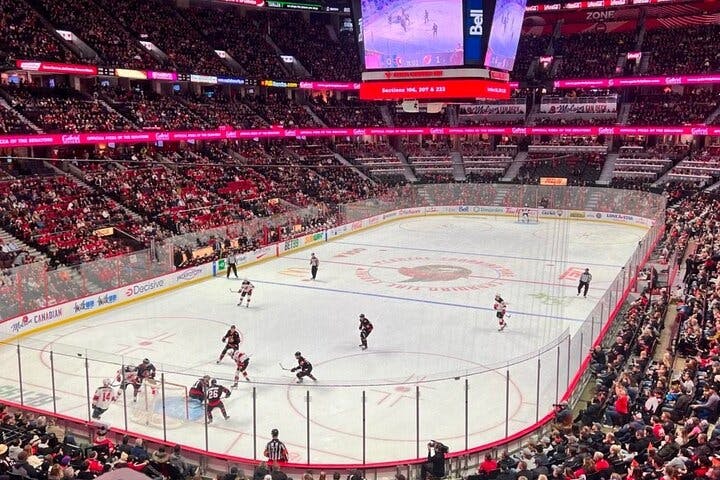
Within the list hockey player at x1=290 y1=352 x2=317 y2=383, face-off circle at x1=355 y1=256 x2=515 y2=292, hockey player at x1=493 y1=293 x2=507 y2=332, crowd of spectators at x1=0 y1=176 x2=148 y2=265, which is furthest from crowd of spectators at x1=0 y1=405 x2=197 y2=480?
face-off circle at x1=355 y1=256 x2=515 y2=292

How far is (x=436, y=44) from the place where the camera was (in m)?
21.8

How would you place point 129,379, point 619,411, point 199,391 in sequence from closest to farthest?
point 619,411, point 199,391, point 129,379

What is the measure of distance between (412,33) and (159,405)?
14427 mm

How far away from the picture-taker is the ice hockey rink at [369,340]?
13.3 meters

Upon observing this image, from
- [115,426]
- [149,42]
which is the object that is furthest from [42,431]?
[149,42]

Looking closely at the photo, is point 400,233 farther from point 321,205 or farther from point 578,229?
point 578,229

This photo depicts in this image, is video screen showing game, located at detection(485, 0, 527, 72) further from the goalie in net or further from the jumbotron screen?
the goalie in net

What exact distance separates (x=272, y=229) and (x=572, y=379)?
21537 mm

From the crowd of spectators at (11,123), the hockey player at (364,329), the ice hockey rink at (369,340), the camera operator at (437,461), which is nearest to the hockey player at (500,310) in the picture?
the ice hockey rink at (369,340)

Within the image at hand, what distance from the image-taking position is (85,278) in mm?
22953

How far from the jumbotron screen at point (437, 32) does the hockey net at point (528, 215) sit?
22.4m

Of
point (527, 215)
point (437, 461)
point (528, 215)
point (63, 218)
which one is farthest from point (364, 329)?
point (528, 215)

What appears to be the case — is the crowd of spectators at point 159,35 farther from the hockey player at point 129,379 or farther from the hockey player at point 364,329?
the hockey player at point 129,379

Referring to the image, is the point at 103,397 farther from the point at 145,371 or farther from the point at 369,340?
the point at 369,340
